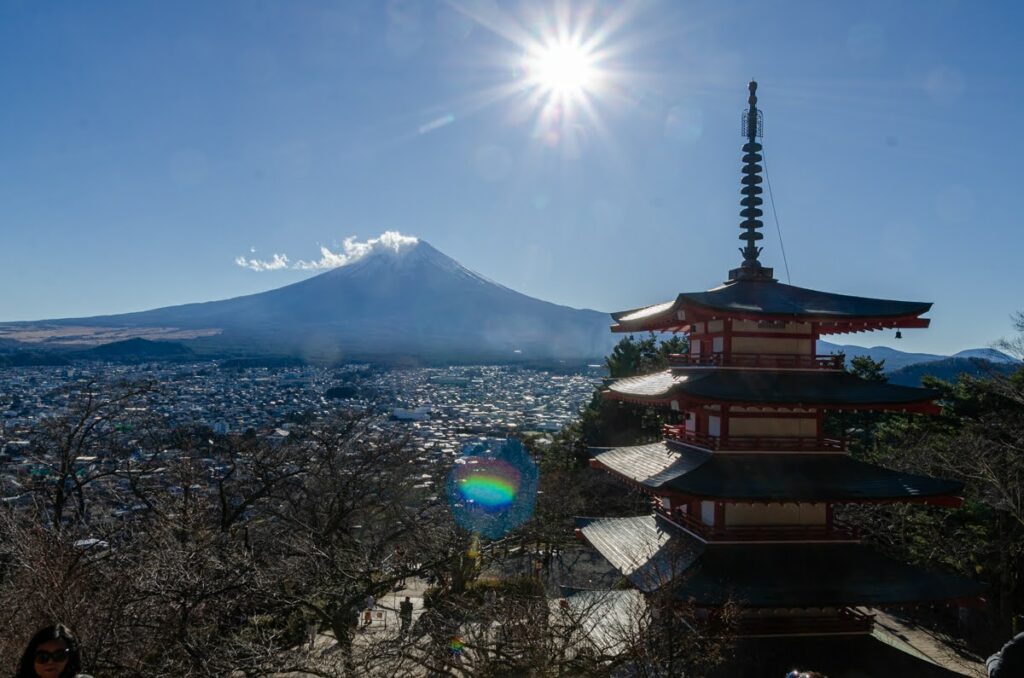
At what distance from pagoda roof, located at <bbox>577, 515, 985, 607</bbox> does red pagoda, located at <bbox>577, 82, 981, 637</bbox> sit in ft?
0.08

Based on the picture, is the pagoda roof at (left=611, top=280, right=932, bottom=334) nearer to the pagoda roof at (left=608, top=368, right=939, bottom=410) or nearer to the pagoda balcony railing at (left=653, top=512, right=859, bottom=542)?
the pagoda roof at (left=608, top=368, right=939, bottom=410)

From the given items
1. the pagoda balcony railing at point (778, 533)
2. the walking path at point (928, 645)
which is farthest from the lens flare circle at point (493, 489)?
the pagoda balcony railing at point (778, 533)

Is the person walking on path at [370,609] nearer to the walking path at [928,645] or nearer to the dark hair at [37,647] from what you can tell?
the walking path at [928,645]

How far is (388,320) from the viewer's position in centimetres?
13150

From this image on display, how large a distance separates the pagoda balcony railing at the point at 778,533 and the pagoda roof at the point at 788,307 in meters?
3.33

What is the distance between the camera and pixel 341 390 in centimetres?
6075

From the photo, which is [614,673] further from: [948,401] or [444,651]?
[948,401]

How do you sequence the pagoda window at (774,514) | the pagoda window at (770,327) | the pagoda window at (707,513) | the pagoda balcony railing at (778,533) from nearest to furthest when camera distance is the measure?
the pagoda balcony railing at (778,533) < the pagoda window at (774,514) < the pagoda window at (707,513) < the pagoda window at (770,327)

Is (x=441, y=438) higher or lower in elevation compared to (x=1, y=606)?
lower

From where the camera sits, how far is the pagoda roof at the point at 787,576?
8680mm

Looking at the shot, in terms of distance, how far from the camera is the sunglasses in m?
3.71

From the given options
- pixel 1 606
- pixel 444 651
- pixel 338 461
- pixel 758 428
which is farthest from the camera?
pixel 338 461

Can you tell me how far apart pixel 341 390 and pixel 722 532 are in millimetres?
54648

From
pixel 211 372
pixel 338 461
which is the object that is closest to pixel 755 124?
pixel 338 461
